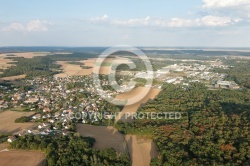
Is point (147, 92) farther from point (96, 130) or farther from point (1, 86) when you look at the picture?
point (1, 86)

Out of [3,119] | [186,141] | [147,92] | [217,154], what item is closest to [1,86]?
[3,119]

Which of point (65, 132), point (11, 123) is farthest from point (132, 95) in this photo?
point (11, 123)

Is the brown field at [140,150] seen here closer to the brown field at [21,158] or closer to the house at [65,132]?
the house at [65,132]

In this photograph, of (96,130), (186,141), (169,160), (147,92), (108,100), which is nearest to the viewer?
(169,160)

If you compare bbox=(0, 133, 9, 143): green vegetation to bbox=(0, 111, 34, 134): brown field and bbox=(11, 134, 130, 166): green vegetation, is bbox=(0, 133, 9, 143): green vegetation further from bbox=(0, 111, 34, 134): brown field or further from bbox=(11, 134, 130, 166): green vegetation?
bbox=(11, 134, 130, 166): green vegetation

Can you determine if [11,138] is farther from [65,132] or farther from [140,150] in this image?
[140,150]

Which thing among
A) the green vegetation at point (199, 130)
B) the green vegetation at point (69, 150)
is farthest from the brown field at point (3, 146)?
the green vegetation at point (199, 130)

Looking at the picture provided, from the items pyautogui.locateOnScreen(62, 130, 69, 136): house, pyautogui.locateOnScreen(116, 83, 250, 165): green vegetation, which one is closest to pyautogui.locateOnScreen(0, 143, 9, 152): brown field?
pyautogui.locateOnScreen(62, 130, 69, 136): house
